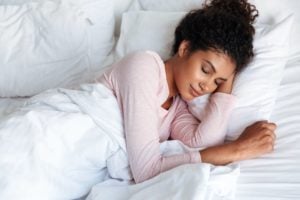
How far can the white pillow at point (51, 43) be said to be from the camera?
150 centimetres

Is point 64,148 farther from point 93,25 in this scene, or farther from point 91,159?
point 93,25

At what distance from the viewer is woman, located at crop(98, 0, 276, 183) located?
1071mm

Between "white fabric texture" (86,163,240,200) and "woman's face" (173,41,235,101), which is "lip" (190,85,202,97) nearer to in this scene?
"woman's face" (173,41,235,101)

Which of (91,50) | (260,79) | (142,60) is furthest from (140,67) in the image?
(91,50)

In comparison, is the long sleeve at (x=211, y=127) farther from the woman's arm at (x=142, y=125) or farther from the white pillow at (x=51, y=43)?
the white pillow at (x=51, y=43)

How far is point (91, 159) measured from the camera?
3.60ft

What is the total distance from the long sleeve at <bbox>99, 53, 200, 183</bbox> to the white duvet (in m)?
0.05

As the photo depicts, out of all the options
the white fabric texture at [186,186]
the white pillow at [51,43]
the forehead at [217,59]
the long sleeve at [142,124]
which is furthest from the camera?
the white pillow at [51,43]

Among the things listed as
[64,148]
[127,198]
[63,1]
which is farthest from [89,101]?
[63,1]

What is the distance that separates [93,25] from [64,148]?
65cm

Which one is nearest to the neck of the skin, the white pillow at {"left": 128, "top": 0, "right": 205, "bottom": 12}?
the skin

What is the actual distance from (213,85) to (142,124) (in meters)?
0.26

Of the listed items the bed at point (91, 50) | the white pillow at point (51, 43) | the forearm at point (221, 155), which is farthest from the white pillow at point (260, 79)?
the white pillow at point (51, 43)

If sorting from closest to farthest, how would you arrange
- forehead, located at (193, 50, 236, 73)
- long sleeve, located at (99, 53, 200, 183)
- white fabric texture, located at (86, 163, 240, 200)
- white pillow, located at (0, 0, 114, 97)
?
white fabric texture, located at (86, 163, 240, 200) → long sleeve, located at (99, 53, 200, 183) → forehead, located at (193, 50, 236, 73) → white pillow, located at (0, 0, 114, 97)
